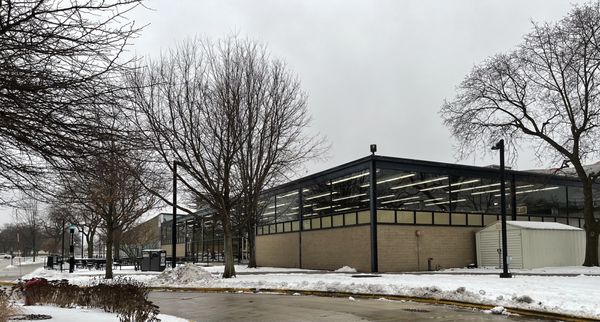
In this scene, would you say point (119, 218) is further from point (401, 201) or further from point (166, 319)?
point (166, 319)

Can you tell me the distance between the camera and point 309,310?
14.1 metres

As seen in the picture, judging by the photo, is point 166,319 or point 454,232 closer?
point 166,319

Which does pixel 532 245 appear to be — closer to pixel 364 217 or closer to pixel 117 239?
pixel 364 217

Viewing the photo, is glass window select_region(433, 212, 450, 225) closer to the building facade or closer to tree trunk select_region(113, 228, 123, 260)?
the building facade

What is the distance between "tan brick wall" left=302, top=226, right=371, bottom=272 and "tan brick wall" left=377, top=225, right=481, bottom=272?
3.14ft

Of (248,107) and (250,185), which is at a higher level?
(248,107)

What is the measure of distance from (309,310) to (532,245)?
1964cm

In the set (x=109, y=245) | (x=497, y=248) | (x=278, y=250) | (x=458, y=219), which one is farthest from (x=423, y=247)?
(x=109, y=245)

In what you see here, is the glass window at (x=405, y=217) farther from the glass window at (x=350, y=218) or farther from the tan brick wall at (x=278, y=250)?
the tan brick wall at (x=278, y=250)

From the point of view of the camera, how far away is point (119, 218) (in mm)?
28422

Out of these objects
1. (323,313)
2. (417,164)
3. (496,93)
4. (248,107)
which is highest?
(496,93)

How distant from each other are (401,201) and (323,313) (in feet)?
58.9

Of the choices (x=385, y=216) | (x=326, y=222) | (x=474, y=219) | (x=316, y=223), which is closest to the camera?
(x=385, y=216)

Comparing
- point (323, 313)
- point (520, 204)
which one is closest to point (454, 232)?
point (520, 204)
